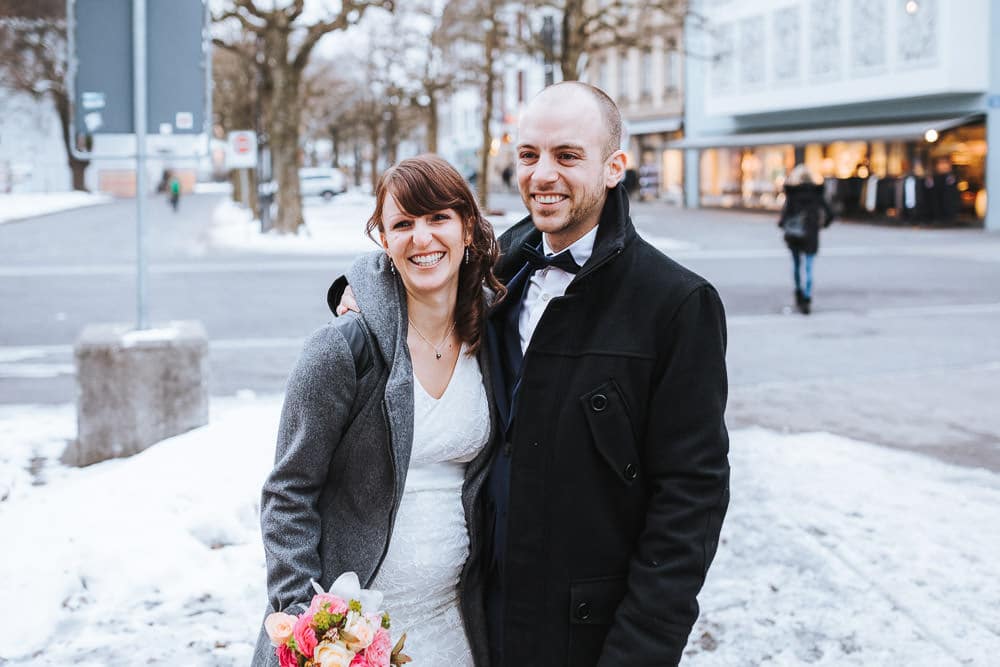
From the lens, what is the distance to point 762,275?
18219mm

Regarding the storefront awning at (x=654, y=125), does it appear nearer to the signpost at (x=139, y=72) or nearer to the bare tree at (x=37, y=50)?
the bare tree at (x=37, y=50)

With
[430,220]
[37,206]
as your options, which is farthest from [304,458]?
[37,206]

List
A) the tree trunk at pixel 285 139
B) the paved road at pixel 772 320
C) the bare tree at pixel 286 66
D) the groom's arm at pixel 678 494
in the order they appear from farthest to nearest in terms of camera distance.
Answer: the tree trunk at pixel 285 139, the bare tree at pixel 286 66, the paved road at pixel 772 320, the groom's arm at pixel 678 494

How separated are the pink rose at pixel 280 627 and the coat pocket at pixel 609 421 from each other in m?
0.68

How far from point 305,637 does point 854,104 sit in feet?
118

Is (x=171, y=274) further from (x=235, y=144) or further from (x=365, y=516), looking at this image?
(x=365, y=516)

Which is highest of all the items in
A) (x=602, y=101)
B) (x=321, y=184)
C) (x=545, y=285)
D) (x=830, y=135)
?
(x=830, y=135)

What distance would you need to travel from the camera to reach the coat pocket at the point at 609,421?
2.27 metres

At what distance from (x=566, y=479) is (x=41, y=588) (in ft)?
9.74

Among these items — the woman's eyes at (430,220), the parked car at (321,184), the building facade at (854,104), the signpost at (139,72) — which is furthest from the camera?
the parked car at (321,184)

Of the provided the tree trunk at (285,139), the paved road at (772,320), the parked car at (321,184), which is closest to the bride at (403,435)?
the paved road at (772,320)

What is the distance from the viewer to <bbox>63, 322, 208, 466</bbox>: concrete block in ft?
21.8

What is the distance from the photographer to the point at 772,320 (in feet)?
43.3

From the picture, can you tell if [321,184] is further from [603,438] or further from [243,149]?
[603,438]
